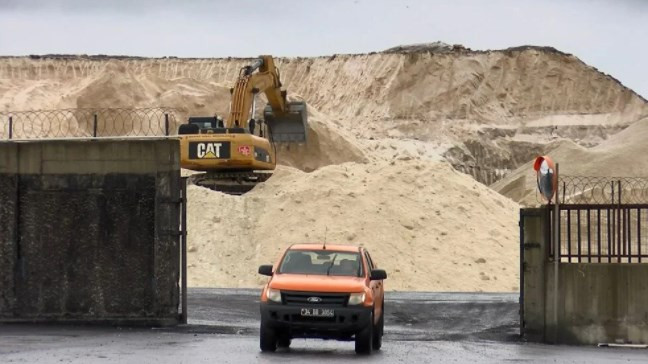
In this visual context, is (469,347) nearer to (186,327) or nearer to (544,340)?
(544,340)

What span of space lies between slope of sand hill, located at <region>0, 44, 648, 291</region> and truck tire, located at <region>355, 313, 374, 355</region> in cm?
2033

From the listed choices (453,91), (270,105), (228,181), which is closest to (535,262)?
(228,181)

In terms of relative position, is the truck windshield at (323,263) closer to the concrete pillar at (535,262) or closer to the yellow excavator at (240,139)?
the concrete pillar at (535,262)

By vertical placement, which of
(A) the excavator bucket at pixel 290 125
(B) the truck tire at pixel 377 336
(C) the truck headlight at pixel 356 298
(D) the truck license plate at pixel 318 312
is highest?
(A) the excavator bucket at pixel 290 125

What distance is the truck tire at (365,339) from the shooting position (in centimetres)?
1992

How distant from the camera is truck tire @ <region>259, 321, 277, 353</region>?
1991cm

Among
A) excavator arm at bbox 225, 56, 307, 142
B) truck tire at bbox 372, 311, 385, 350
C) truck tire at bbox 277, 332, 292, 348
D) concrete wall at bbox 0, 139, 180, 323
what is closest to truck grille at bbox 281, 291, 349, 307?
truck tire at bbox 277, 332, 292, 348

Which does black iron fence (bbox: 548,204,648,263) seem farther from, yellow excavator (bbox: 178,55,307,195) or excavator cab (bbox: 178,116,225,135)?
excavator cab (bbox: 178,116,225,135)

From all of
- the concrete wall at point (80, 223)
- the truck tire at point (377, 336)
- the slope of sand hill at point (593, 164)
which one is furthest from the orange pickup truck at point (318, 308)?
the slope of sand hill at point (593, 164)

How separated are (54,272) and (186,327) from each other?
265cm

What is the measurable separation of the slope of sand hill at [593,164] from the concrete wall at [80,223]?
47.6 m

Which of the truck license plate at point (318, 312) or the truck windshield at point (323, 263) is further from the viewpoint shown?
the truck windshield at point (323, 263)

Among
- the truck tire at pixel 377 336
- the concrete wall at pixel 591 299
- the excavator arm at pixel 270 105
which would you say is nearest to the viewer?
the truck tire at pixel 377 336

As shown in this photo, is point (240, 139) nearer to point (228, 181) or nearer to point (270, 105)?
point (228, 181)
